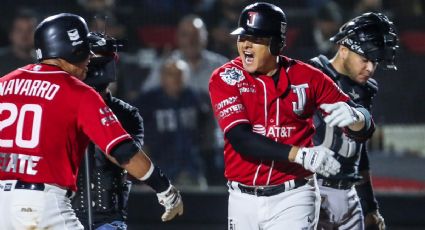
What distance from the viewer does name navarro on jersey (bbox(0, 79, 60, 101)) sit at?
488cm

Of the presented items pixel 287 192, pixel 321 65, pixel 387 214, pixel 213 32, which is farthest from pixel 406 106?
pixel 287 192

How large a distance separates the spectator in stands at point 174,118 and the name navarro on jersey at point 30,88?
4451 mm

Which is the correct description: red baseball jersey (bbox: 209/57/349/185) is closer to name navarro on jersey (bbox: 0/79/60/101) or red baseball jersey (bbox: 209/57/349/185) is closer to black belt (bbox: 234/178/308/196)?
black belt (bbox: 234/178/308/196)

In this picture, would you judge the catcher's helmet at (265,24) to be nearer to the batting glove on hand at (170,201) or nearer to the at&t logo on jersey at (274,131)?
the at&t logo on jersey at (274,131)

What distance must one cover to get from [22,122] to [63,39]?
0.49 m

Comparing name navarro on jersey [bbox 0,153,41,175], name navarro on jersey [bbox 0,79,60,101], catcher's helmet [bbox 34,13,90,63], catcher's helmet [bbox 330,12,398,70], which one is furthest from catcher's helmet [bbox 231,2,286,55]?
name navarro on jersey [bbox 0,153,41,175]

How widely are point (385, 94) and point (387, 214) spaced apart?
111 cm

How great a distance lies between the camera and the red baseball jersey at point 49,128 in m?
4.84

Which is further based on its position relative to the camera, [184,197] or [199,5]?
[199,5]

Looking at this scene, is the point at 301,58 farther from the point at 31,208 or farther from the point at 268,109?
the point at 31,208

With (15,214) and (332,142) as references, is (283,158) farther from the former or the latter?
(15,214)

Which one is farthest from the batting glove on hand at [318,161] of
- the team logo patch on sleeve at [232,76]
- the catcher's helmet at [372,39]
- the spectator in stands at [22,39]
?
the spectator in stands at [22,39]

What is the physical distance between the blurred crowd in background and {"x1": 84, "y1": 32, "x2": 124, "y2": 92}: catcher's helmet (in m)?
3.15

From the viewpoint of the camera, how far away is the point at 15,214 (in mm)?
4820
